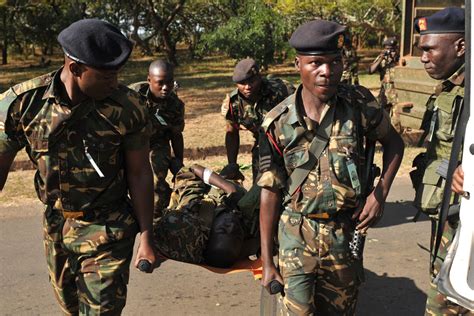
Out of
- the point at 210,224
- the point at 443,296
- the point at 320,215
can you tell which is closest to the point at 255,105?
the point at 210,224

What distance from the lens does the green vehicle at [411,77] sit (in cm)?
832

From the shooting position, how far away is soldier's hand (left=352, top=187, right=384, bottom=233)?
2.60m

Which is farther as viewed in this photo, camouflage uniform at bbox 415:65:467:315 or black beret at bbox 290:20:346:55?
camouflage uniform at bbox 415:65:467:315

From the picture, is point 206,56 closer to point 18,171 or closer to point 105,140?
point 18,171

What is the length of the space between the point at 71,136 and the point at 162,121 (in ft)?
9.03

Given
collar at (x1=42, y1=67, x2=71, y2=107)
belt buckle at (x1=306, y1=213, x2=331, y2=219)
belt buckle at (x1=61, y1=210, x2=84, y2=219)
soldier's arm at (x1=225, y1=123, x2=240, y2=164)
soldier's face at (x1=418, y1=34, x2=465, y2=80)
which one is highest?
soldier's face at (x1=418, y1=34, x2=465, y2=80)

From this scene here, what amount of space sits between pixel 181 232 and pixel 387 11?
22397mm

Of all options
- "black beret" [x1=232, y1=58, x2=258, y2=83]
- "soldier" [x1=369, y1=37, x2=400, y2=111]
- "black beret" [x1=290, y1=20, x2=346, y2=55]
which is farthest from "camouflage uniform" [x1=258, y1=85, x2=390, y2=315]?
"soldier" [x1=369, y1=37, x2=400, y2=111]

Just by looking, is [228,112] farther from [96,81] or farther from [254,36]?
[254,36]

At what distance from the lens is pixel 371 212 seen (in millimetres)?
2598

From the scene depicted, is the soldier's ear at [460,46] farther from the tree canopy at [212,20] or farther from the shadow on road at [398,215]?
the tree canopy at [212,20]

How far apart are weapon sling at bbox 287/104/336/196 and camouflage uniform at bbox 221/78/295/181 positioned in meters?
2.53

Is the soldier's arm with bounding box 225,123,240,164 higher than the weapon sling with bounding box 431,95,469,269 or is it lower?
lower

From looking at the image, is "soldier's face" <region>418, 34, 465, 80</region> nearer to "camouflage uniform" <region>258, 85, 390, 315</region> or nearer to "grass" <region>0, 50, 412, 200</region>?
"camouflage uniform" <region>258, 85, 390, 315</region>
